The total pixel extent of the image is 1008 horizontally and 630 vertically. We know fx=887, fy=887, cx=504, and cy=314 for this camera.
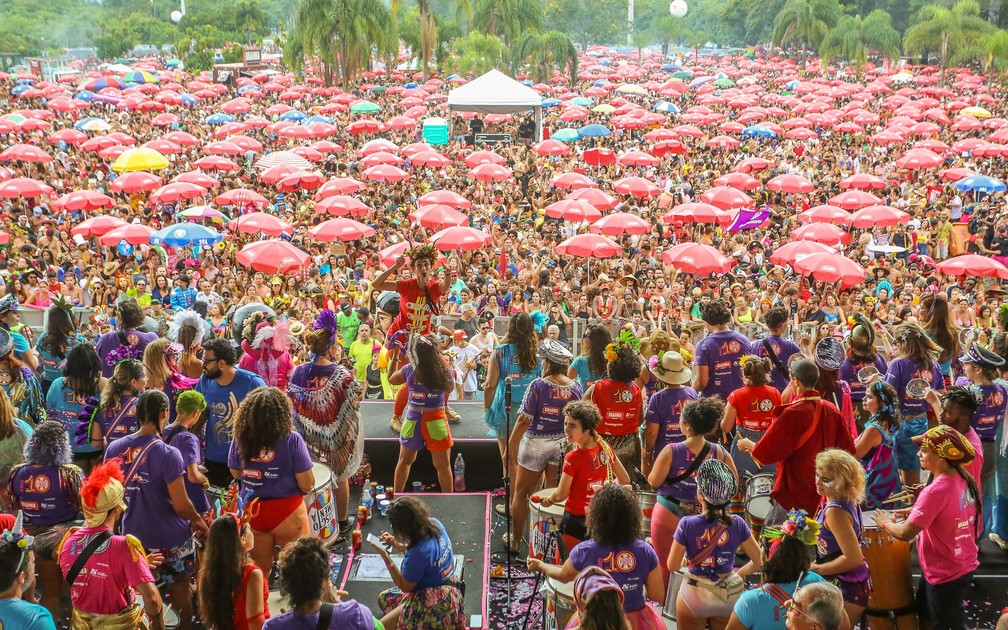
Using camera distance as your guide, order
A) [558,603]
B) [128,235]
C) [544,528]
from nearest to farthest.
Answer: [558,603] → [544,528] → [128,235]

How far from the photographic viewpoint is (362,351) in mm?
9750

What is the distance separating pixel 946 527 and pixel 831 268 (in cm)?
727

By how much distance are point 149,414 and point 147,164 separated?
14308mm

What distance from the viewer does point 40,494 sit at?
188 inches

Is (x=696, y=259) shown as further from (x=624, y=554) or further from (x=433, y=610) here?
(x=433, y=610)

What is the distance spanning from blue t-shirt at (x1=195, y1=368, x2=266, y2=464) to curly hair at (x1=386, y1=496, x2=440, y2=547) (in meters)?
1.97

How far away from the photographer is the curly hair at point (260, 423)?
4711 mm

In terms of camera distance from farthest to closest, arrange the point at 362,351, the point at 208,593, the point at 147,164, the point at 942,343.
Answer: the point at 147,164, the point at 362,351, the point at 942,343, the point at 208,593

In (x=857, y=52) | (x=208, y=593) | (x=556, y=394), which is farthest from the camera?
(x=857, y=52)

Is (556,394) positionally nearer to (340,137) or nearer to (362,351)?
(362,351)

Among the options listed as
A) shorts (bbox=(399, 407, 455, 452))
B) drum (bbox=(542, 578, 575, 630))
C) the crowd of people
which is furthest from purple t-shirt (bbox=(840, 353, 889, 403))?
drum (bbox=(542, 578, 575, 630))

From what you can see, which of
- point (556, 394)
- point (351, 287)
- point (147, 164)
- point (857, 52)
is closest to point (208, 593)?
point (556, 394)

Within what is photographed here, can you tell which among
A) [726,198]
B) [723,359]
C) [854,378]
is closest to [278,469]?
[723,359]

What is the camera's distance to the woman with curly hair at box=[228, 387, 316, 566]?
4.72 meters
